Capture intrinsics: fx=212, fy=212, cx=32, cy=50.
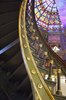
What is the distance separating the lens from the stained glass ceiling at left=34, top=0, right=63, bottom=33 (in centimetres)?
1279

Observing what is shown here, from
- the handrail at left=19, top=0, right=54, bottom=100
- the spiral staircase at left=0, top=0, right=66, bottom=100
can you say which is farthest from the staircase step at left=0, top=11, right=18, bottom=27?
the handrail at left=19, top=0, right=54, bottom=100

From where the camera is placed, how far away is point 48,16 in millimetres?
12984

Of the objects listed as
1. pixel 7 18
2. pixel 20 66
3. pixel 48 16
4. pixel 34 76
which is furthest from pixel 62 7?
pixel 34 76

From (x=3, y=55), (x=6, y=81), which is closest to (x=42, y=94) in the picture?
(x=6, y=81)

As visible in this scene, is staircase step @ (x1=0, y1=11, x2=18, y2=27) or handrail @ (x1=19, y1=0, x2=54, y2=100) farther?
staircase step @ (x1=0, y1=11, x2=18, y2=27)

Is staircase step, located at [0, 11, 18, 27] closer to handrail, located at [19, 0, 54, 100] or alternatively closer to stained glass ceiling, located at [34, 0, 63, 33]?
handrail, located at [19, 0, 54, 100]

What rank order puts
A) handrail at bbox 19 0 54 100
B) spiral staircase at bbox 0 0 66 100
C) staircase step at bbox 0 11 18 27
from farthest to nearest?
staircase step at bbox 0 11 18 27 < spiral staircase at bbox 0 0 66 100 < handrail at bbox 19 0 54 100

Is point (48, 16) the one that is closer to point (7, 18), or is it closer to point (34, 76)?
point (7, 18)

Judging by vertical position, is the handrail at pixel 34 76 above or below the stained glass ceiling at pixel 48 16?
above

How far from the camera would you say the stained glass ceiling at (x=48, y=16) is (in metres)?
12.8

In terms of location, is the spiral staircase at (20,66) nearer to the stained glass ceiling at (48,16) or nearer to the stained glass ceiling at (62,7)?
the stained glass ceiling at (48,16)

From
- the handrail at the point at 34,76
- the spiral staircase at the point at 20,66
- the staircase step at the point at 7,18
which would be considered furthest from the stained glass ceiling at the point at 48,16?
the handrail at the point at 34,76

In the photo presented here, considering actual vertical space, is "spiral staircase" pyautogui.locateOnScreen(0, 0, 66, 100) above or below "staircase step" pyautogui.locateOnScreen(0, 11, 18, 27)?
below

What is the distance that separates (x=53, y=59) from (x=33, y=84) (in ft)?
3.47
